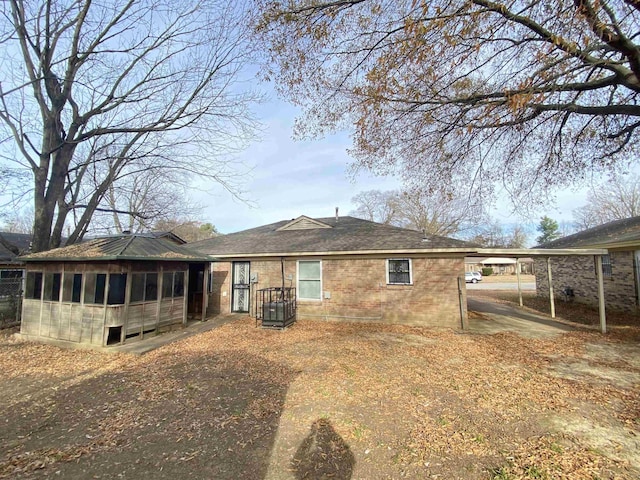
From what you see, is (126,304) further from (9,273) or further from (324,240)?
(9,273)

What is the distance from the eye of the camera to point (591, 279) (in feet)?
43.9

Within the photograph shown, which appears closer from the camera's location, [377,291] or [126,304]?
[126,304]

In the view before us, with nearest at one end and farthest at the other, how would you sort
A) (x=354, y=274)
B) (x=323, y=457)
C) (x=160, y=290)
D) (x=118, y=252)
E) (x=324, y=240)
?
(x=323, y=457), (x=118, y=252), (x=160, y=290), (x=354, y=274), (x=324, y=240)

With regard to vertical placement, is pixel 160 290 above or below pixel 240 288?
above

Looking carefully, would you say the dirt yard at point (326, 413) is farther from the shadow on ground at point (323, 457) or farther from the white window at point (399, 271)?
the white window at point (399, 271)

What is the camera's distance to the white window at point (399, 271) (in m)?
10.2

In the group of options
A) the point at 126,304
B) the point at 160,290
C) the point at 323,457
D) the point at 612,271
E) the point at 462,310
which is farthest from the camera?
the point at 612,271

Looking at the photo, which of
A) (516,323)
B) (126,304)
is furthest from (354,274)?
(126,304)

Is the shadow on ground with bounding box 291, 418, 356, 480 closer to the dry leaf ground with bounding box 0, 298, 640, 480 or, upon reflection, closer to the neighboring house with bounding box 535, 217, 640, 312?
the dry leaf ground with bounding box 0, 298, 640, 480

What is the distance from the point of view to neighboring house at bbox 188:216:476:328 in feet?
32.3

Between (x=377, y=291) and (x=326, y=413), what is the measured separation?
21.8 feet

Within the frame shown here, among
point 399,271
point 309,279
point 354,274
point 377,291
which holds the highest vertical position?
point 399,271

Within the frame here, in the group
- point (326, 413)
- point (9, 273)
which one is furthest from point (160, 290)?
point (9, 273)

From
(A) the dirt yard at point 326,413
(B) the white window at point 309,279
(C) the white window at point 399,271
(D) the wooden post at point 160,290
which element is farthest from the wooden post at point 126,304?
(C) the white window at point 399,271
